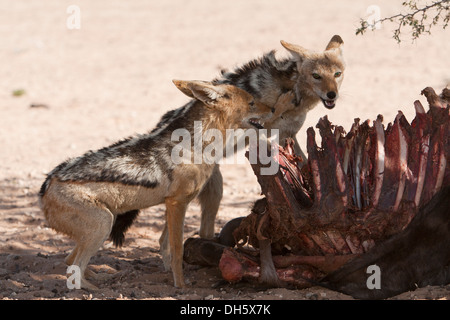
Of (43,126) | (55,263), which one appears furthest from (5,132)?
(55,263)

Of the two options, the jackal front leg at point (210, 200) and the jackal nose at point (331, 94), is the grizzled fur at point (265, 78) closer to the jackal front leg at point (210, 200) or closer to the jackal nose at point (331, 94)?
the jackal nose at point (331, 94)

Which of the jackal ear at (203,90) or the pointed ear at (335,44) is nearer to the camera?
the jackal ear at (203,90)

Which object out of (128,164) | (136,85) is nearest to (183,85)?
(128,164)

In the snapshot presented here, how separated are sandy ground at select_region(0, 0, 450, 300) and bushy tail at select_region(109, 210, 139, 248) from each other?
0.28 m

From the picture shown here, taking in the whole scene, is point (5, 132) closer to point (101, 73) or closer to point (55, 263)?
point (101, 73)

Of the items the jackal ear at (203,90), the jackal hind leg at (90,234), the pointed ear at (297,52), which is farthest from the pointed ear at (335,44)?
the jackal hind leg at (90,234)

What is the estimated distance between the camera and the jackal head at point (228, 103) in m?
6.28

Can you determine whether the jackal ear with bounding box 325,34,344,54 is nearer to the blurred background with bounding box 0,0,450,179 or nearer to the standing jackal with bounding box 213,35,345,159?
the standing jackal with bounding box 213,35,345,159

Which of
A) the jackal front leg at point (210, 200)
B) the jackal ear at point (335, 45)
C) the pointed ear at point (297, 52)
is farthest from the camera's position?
the jackal ear at point (335, 45)

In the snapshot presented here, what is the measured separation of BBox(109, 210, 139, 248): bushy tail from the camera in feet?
21.7

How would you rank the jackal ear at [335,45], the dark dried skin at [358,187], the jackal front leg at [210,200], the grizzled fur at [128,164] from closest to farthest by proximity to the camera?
the dark dried skin at [358,187]
the grizzled fur at [128,164]
the jackal front leg at [210,200]
the jackal ear at [335,45]

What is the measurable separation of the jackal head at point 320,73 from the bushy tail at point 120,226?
2.38m

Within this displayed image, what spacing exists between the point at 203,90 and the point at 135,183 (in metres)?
1.09

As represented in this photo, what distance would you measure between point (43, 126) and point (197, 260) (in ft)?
27.2
